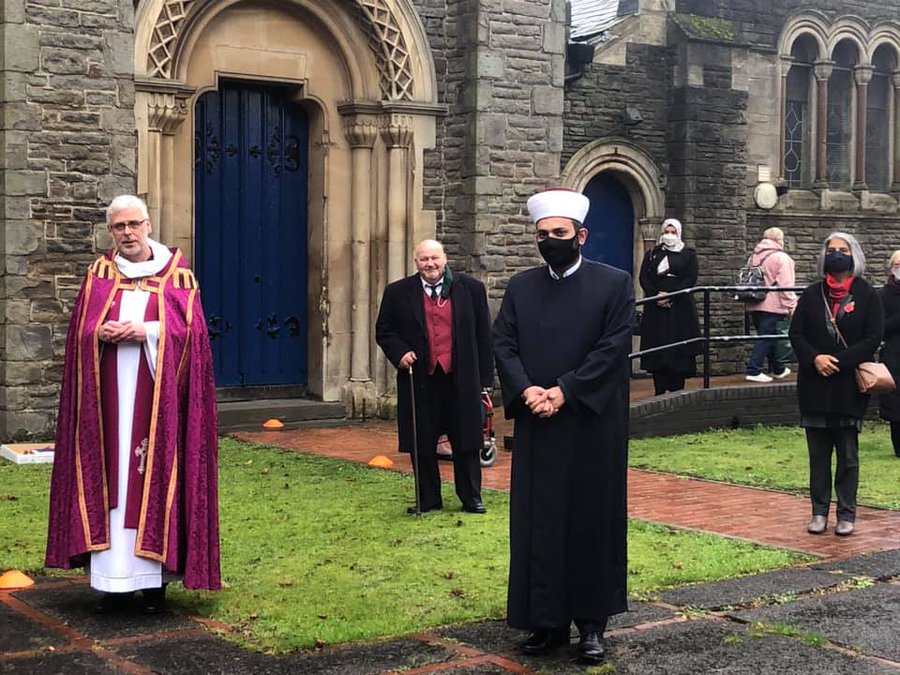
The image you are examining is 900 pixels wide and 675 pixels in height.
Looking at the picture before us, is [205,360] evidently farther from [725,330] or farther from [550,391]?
[725,330]

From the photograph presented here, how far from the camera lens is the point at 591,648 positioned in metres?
5.94

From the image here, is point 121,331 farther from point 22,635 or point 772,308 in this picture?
point 772,308

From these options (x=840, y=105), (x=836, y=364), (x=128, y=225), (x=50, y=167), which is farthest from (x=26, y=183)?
(x=840, y=105)

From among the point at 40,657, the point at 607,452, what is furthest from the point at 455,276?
the point at 40,657

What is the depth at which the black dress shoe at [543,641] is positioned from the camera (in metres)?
6.03

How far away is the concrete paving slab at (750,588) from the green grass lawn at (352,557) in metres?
0.17

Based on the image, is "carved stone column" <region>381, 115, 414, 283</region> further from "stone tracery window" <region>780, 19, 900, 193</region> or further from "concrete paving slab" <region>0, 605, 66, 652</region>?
"concrete paving slab" <region>0, 605, 66, 652</region>

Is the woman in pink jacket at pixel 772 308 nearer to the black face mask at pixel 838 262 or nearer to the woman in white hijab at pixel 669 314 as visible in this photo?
the woman in white hijab at pixel 669 314

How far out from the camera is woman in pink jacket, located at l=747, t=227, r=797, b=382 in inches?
658

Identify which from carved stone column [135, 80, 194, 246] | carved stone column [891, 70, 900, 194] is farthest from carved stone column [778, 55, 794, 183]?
carved stone column [135, 80, 194, 246]

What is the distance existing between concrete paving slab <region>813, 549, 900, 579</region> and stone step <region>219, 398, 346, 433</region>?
7.42m

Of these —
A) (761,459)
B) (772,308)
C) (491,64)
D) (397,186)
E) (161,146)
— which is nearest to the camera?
(761,459)

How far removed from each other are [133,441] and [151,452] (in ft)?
0.33

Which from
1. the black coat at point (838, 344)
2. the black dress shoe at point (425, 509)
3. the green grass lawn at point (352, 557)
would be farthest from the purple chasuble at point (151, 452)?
the black coat at point (838, 344)
